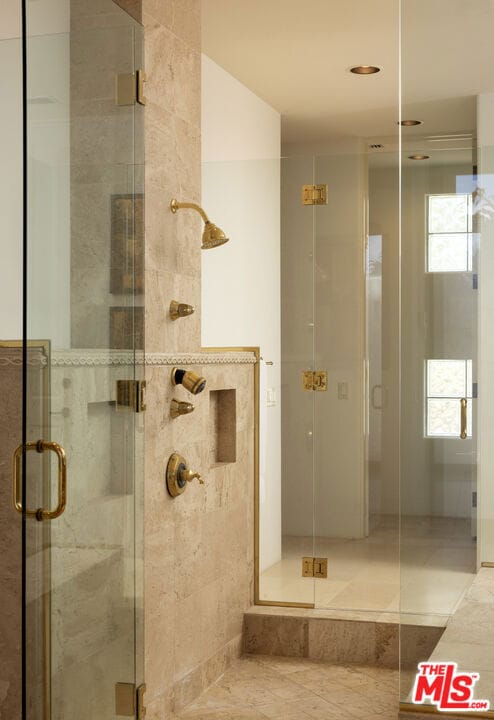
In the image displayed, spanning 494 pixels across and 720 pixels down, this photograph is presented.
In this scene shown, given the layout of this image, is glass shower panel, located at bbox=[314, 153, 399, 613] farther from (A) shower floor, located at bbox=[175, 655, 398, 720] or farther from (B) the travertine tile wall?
(B) the travertine tile wall

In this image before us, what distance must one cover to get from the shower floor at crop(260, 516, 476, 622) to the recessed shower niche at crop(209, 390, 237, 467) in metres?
0.51

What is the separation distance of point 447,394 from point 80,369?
134cm

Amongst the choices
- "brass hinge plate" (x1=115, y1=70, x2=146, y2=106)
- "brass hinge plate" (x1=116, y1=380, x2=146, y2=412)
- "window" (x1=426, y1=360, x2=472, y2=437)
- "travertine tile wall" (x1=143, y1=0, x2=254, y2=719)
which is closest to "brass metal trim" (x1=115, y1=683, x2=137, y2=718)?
"travertine tile wall" (x1=143, y1=0, x2=254, y2=719)

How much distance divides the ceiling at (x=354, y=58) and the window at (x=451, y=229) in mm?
230

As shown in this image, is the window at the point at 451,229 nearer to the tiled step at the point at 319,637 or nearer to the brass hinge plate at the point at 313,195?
the brass hinge plate at the point at 313,195

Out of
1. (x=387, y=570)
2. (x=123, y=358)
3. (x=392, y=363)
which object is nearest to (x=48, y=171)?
(x=123, y=358)

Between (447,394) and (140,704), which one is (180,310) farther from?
(140,704)

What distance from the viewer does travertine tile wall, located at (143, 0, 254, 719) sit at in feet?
10.9

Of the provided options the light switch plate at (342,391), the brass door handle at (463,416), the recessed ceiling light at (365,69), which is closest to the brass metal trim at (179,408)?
the brass door handle at (463,416)

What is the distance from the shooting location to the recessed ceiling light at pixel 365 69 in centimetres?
498

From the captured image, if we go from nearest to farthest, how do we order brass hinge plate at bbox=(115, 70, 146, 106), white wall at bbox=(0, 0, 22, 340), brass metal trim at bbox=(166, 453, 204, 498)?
1. brass hinge plate at bbox=(115, 70, 146, 106)
2. white wall at bbox=(0, 0, 22, 340)
3. brass metal trim at bbox=(166, 453, 204, 498)

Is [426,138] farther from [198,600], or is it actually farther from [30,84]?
[198,600]

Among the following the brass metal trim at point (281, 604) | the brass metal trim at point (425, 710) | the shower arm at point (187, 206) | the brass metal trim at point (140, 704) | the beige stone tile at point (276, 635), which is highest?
the shower arm at point (187, 206)

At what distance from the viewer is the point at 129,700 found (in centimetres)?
265
